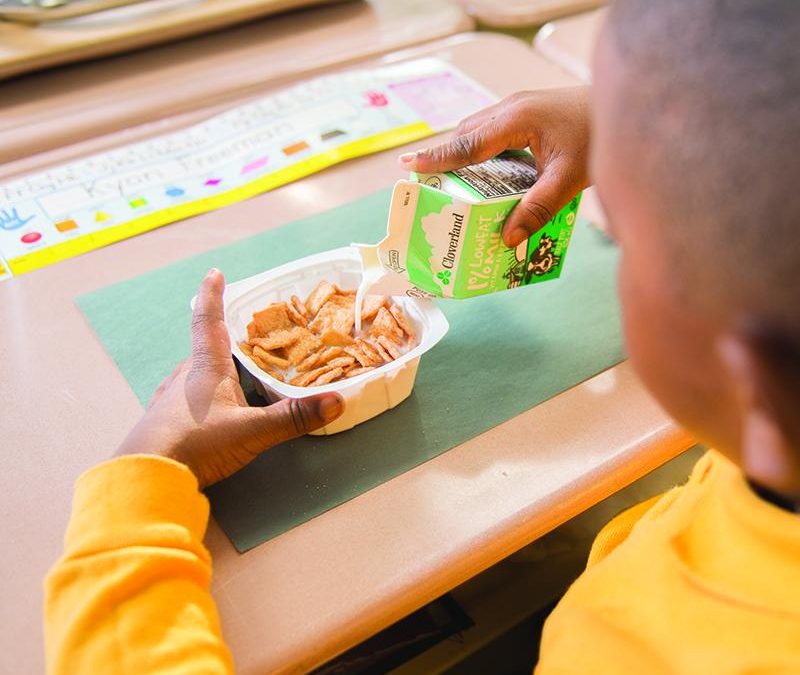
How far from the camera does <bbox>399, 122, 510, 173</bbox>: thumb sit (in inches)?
30.9

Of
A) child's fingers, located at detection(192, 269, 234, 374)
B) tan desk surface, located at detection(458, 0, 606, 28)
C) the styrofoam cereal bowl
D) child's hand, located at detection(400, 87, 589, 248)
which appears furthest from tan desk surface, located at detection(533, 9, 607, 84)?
child's fingers, located at detection(192, 269, 234, 374)

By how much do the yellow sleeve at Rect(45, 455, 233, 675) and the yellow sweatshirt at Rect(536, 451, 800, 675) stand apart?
247 mm

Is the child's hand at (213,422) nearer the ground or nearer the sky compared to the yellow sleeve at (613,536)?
nearer the sky

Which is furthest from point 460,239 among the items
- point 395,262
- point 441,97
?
point 441,97

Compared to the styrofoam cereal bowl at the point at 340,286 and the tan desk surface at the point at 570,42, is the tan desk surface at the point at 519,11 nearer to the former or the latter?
the tan desk surface at the point at 570,42

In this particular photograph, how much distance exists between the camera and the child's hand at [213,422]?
66 centimetres

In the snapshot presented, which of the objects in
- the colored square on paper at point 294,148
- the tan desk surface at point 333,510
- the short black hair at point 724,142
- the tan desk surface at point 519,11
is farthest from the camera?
the tan desk surface at point 519,11

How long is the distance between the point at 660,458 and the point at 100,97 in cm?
90

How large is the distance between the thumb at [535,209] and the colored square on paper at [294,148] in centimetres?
41

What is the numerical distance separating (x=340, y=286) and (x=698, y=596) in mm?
461

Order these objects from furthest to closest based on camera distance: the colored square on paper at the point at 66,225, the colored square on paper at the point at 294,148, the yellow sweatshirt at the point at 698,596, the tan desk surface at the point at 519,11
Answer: the tan desk surface at the point at 519,11 → the colored square on paper at the point at 294,148 → the colored square on paper at the point at 66,225 → the yellow sweatshirt at the point at 698,596

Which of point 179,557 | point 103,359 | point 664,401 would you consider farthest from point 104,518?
point 664,401

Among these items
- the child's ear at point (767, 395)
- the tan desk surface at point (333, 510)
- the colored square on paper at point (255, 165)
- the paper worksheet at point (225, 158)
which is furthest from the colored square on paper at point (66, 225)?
the child's ear at point (767, 395)

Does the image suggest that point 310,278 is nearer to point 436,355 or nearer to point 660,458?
point 436,355
